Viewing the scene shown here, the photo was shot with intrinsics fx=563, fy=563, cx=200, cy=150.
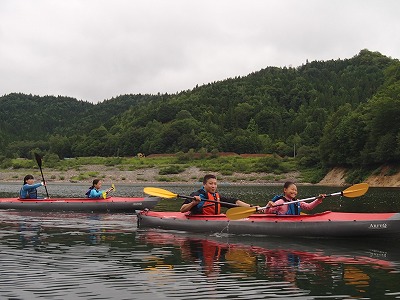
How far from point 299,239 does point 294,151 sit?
3985 inches

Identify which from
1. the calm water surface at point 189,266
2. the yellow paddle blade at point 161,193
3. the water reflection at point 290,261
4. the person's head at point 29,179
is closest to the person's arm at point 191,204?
the yellow paddle blade at point 161,193

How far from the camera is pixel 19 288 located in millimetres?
10055

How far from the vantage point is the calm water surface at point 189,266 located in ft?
32.2

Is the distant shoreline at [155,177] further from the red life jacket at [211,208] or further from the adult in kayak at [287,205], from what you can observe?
the adult in kayak at [287,205]

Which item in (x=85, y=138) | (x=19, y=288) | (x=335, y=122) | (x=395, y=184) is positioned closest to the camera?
(x=19, y=288)

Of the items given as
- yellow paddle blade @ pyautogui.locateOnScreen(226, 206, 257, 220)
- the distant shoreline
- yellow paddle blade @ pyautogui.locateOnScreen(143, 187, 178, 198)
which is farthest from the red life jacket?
the distant shoreline

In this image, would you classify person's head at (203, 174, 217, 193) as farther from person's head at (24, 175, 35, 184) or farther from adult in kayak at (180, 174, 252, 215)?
person's head at (24, 175, 35, 184)

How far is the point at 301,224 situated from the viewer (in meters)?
16.0

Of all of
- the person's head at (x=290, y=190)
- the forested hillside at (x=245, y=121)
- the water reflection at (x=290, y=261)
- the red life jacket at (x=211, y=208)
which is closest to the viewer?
the water reflection at (x=290, y=261)

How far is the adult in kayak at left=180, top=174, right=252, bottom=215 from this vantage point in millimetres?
17547

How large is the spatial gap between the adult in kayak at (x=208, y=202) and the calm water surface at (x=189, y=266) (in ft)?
3.06

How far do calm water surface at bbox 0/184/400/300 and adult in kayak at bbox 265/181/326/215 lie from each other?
998mm

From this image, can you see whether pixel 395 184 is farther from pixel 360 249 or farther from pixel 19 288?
pixel 19 288

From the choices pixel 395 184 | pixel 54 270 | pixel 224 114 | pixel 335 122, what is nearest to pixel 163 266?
pixel 54 270
